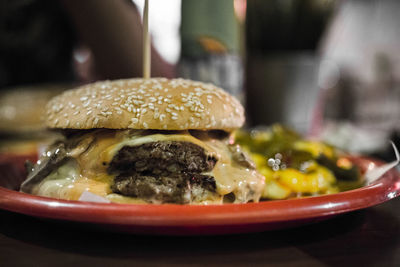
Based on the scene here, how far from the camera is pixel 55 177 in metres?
0.87

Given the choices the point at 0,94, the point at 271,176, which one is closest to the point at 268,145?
the point at 271,176

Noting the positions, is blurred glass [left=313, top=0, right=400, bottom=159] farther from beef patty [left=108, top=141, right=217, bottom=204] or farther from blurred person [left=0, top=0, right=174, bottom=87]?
beef patty [left=108, top=141, right=217, bottom=204]

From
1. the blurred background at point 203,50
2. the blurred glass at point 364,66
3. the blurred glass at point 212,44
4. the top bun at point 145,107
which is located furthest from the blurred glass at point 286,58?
the blurred glass at point 364,66

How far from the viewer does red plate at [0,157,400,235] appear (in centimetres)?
58

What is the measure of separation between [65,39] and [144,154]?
2036 mm

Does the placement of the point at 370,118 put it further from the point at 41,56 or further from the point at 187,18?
the point at 41,56

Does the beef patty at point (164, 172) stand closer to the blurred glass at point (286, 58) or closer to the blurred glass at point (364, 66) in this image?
the blurred glass at point (286, 58)

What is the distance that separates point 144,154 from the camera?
81 centimetres

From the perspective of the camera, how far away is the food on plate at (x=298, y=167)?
107 centimetres

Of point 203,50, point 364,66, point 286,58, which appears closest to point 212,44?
point 203,50

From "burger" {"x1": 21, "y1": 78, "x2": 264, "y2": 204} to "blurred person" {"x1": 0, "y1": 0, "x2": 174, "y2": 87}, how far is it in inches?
61.3

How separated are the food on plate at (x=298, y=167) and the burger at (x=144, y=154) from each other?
8.0 inches

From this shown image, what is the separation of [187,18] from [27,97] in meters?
1.14

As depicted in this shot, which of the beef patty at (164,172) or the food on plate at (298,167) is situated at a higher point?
the beef patty at (164,172)
